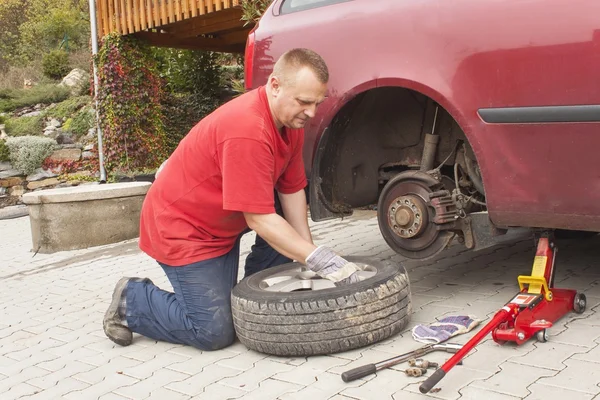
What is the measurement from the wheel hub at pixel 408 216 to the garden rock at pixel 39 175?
1050 centimetres

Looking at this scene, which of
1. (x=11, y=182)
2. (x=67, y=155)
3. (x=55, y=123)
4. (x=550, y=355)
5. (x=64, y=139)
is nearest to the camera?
(x=550, y=355)

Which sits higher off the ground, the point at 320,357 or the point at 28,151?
the point at 28,151

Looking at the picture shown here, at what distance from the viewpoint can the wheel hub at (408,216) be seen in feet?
9.73

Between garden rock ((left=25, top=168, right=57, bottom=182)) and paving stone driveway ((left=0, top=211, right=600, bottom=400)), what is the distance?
322 inches

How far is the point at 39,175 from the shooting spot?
1216cm

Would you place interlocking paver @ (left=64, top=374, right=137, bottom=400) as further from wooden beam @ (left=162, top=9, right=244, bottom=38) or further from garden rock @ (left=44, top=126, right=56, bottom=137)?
garden rock @ (left=44, top=126, right=56, bottom=137)

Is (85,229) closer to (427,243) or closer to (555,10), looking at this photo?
(427,243)

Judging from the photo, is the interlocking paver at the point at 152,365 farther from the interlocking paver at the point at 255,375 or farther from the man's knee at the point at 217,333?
the interlocking paver at the point at 255,375

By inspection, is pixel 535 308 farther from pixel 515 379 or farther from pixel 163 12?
pixel 163 12

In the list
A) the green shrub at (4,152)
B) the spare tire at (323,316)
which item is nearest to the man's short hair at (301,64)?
the spare tire at (323,316)

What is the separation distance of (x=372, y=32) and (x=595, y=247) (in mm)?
2141

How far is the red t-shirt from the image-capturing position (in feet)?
8.39

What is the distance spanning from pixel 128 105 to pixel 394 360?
362 inches

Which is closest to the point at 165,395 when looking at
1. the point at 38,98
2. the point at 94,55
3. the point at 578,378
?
the point at 578,378
